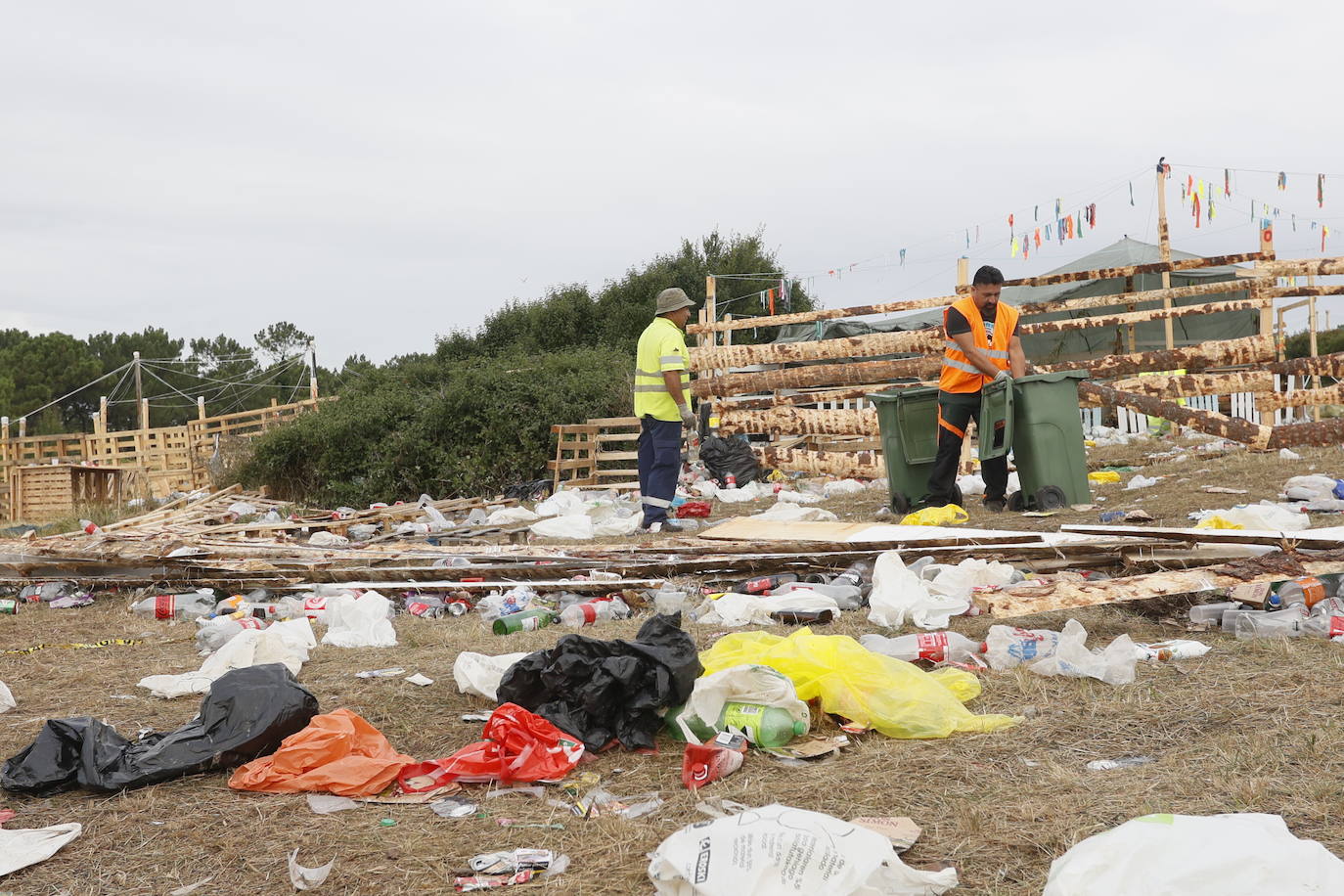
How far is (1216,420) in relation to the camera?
882cm

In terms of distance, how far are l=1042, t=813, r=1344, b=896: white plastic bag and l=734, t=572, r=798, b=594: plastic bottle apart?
142 inches

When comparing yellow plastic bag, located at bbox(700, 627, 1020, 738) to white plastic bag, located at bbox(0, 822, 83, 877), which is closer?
white plastic bag, located at bbox(0, 822, 83, 877)

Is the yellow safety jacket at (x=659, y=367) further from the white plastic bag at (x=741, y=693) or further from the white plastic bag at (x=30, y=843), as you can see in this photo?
the white plastic bag at (x=30, y=843)

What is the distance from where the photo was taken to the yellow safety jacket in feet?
28.2

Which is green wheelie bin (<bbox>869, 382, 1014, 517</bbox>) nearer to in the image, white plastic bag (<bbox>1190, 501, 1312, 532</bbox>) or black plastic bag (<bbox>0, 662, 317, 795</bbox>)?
white plastic bag (<bbox>1190, 501, 1312, 532</bbox>)

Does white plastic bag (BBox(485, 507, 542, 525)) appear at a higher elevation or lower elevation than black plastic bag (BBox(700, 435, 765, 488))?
lower

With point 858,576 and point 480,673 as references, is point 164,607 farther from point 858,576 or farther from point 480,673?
point 858,576

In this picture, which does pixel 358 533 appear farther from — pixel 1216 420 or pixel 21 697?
pixel 1216 420

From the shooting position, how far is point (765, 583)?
5.59 meters

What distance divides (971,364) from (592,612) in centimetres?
380

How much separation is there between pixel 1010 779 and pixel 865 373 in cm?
951

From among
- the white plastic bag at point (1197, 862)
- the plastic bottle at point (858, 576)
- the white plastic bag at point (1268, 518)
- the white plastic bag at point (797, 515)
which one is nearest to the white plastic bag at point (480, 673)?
the plastic bottle at point (858, 576)

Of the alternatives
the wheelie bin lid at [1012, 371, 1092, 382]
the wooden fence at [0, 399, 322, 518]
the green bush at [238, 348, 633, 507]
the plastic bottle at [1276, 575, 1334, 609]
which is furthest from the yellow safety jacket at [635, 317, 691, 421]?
the wooden fence at [0, 399, 322, 518]

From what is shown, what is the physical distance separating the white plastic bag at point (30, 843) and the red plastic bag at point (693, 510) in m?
7.22
